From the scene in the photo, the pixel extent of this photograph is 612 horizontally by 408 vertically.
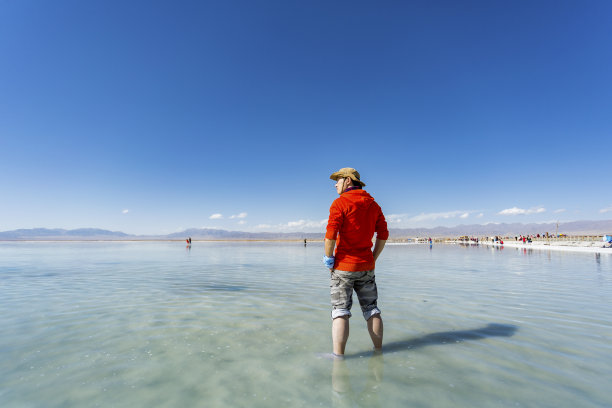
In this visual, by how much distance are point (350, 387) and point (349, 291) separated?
1220 millimetres

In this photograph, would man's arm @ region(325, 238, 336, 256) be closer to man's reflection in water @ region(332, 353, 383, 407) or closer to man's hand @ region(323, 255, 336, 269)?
man's hand @ region(323, 255, 336, 269)

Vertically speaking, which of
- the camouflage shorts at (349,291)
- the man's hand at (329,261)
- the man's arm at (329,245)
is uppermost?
the man's arm at (329,245)

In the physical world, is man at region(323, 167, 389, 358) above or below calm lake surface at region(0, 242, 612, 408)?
above

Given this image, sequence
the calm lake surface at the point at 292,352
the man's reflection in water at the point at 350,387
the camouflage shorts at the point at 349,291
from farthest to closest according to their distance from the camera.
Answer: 1. the camouflage shorts at the point at 349,291
2. the calm lake surface at the point at 292,352
3. the man's reflection in water at the point at 350,387

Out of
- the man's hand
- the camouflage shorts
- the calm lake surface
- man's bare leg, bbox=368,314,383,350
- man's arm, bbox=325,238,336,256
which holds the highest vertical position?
man's arm, bbox=325,238,336,256

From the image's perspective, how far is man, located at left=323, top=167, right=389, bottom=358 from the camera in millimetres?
4152

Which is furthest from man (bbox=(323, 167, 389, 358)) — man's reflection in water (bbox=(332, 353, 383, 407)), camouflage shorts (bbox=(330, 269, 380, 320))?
man's reflection in water (bbox=(332, 353, 383, 407))

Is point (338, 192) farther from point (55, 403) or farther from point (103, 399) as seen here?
point (55, 403)

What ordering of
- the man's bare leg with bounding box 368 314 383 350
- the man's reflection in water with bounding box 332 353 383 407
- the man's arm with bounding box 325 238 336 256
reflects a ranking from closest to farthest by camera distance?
the man's reflection in water with bounding box 332 353 383 407
the man's arm with bounding box 325 238 336 256
the man's bare leg with bounding box 368 314 383 350

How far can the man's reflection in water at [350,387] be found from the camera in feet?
9.97

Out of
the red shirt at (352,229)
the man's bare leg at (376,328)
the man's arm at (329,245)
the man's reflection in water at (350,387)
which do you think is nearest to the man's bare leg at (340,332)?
the man's reflection in water at (350,387)

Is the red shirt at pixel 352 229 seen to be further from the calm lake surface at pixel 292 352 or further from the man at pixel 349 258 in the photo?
the calm lake surface at pixel 292 352

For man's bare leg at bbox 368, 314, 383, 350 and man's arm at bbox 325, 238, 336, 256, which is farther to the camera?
man's bare leg at bbox 368, 314, 383, 350

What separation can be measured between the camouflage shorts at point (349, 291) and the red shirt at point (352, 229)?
0.11 meters
